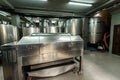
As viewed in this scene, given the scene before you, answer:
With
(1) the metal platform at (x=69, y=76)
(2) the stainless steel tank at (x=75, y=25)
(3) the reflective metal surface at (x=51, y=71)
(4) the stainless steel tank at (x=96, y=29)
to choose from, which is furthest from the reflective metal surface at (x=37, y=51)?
(4) the stainless steel tank at (x=96, y=29)

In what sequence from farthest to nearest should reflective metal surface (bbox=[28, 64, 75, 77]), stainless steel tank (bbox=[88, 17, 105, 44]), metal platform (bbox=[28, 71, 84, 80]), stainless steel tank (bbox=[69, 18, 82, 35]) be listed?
stainless steel tank (bbox=[88, 17, 105, 44]) → stainless steel tank (bbox=[69, 18, 82, 35]) → metal platform (bbox=[28, 71, 84, 80]) → reflective metal surface (bbox=[28, 64, 75, 77])

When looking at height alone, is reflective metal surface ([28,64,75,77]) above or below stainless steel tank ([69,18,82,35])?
below

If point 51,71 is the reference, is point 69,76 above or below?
below

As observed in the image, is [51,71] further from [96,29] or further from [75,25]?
[96,29]

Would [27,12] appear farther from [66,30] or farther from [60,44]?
[60,44]

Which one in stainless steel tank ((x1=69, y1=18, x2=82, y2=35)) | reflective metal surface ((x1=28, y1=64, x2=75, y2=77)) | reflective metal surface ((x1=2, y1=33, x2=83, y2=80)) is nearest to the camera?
reflective metal surface ((x1=2, y1=33, x2=83, y2=80))

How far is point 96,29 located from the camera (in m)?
6.67

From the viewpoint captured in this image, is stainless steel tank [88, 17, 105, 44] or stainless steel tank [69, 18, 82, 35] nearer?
stainless steel tank [69, 18, 82, 35]

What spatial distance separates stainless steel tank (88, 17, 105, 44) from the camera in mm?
6637

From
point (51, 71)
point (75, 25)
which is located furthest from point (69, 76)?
point (75, 25)

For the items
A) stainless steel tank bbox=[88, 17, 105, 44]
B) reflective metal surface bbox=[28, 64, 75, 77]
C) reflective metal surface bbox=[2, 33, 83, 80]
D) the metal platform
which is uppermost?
stainless steel tank bbox=[88, 17, 105, 44]

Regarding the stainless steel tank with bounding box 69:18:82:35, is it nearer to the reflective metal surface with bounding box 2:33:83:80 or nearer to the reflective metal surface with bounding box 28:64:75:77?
the reflective metal surface with bounding box 2:33:83:80

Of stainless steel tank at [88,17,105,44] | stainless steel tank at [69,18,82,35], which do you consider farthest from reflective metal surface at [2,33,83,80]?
stainless steel tank at [88,17,105,44]

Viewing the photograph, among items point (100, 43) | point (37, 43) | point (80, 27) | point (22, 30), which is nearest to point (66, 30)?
point (80, 27)
